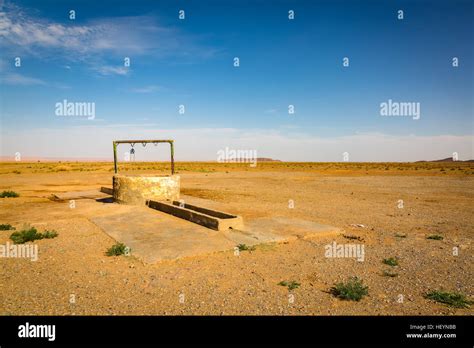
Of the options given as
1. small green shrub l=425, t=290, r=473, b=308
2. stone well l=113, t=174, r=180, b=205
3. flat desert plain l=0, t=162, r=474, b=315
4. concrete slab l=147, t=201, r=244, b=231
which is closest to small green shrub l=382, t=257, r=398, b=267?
flat desert plain l=0, t=162, r=474, b=315

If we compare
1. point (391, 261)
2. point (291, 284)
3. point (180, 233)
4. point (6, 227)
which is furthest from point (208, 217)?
point (6, 227)

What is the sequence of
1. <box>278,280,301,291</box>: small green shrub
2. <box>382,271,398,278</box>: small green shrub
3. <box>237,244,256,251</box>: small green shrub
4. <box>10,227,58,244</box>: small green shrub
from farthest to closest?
<box>10,227,58,244</box>: small green shrub, <box>237,244,256,251</box>: small green shrub, <box>382,271,398,278</box>: small green shrub, <box>278,280,301,291</box>: small green shrub

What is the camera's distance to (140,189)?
13547 mm

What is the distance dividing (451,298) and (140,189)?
11339 mm

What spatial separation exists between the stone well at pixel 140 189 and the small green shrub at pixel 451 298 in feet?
35.2

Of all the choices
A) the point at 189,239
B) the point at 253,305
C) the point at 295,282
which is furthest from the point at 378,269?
the point at 189,239

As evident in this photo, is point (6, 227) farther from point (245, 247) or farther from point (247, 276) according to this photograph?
point (247, 276)

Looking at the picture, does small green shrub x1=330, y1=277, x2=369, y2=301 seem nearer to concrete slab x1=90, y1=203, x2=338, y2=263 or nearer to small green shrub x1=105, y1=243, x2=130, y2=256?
concrete slab x1=90, y1=203, x2=338, y2=263

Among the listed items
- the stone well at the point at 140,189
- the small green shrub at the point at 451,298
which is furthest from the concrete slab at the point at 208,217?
the small green shrub at the point at 451,298

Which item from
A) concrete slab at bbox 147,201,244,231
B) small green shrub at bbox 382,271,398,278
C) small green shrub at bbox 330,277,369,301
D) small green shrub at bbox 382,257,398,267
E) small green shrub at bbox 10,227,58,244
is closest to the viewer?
small green shrub at bbox 330,277,369,301

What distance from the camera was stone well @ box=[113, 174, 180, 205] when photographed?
44.4 ft

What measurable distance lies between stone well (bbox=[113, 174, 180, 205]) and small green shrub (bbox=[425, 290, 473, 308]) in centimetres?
1072

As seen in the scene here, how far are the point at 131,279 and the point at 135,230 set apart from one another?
3.72 m

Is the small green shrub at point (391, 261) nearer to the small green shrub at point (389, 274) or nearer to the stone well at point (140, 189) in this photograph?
the small green shrub at point (389, 274)
